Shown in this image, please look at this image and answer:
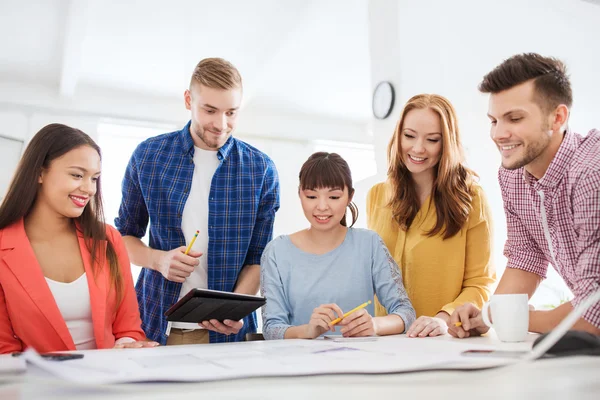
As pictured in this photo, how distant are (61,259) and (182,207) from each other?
19.9 inches

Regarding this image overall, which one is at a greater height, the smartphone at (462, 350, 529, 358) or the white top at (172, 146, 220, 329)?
the white top at (172, 146, 220, 329)

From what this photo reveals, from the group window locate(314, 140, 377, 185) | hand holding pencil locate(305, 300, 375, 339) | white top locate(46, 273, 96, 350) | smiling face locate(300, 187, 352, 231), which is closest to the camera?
hand holding pencil locate(305, 300, 375, 339)

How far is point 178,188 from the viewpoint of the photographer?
193 cm

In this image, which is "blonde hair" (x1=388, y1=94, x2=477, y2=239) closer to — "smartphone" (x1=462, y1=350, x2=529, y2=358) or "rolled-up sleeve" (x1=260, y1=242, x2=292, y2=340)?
"rolled-up sleeve" (x1=260, y1=242, x2=292, y2=340)

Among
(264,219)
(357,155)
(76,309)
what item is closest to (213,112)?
(264,219)

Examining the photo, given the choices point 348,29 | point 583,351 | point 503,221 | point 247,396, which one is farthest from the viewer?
point 348,29

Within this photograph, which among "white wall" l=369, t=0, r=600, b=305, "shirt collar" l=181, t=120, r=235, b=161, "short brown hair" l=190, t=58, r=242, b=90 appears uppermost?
"white wall" l=369, t=0, r=600, b=305

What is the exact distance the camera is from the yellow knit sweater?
177 cm

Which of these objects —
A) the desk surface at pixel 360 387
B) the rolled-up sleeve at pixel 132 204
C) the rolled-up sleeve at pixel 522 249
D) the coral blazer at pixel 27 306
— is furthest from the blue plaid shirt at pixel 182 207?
the desk surface at pixel 360 387

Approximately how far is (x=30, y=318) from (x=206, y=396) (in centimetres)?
101

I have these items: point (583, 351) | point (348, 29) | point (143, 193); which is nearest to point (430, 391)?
point (583, 351)

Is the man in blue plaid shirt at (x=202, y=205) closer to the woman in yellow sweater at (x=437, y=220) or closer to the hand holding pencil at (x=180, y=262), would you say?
the hand holding pencil at (x=180, y=262)

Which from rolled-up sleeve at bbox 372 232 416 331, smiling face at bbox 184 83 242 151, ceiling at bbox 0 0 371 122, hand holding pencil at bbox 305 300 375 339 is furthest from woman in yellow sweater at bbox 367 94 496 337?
ceiling at bbox 0 0 371 122

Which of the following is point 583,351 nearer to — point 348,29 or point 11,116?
point 348,29
